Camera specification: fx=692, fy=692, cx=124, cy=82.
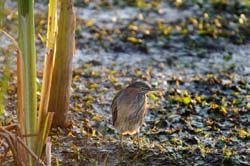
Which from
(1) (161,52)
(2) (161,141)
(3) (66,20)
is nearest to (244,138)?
(2) (161,141)

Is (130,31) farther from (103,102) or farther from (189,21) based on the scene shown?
(103,102)

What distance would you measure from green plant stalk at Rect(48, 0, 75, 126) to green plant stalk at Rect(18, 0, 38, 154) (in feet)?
3.92

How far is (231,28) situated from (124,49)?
1.83 metres

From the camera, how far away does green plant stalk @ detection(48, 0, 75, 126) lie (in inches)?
250

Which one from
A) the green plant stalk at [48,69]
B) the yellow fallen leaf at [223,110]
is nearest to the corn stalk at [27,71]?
the green plant stalk at [48,69]

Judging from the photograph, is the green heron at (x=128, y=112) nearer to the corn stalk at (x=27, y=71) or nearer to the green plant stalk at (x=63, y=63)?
the green plant stalk at (x=63, y=63)

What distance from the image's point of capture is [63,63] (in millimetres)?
6543

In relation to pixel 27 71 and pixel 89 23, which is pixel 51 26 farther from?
pixel 89 23

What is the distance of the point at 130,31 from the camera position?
10727 millimetres

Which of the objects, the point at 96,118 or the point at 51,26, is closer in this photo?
the point at 51,26

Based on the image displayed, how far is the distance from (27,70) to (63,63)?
1.37m

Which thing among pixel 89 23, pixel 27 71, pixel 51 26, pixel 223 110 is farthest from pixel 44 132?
pixel 89 23

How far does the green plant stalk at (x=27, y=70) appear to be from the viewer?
5.12 metres

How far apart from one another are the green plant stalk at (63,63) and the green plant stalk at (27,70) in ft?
3.92
